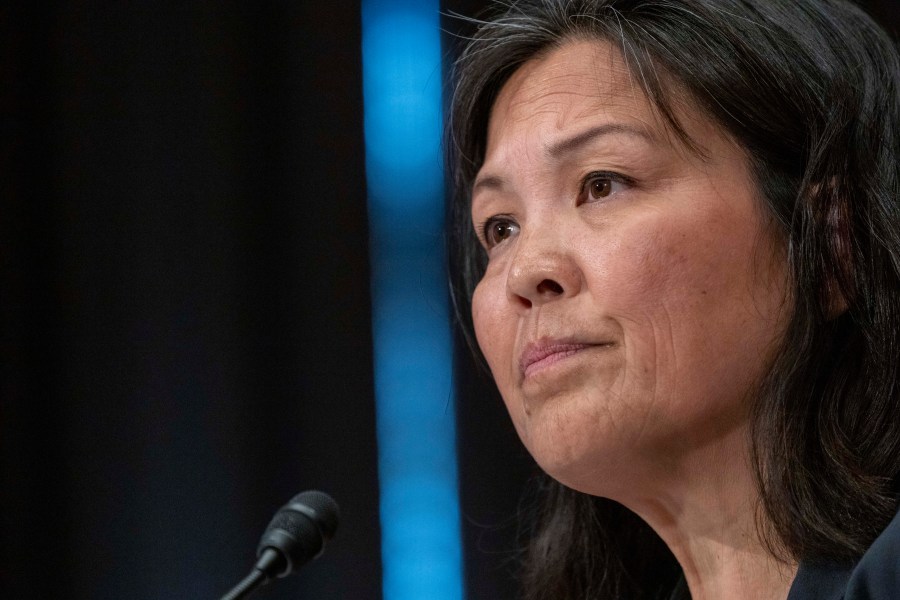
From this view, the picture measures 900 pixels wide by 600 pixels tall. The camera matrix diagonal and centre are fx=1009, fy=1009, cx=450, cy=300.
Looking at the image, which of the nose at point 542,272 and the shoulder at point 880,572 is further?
the nose at point 542,272

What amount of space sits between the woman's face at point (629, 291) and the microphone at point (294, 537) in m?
0.25

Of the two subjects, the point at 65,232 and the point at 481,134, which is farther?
the point at 65,232

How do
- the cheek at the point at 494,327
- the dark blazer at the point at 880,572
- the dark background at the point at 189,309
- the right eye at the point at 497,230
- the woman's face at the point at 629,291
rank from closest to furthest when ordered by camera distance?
the dark blazer at the point at 880,572 < the woman's face at the point at 629,291 < the cheek at the point at 494,327 < the right eye at the point at 497,230 < the dark background at the point at 189,309

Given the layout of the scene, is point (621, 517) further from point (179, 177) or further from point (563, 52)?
point (179, 177)

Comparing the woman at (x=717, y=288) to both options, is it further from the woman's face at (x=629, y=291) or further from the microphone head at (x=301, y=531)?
the microphone head at (x=301, y=531)

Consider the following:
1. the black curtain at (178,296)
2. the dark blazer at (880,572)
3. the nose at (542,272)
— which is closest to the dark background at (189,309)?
the black curtain at (178,296)

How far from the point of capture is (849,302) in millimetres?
1122

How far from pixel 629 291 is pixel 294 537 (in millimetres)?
455

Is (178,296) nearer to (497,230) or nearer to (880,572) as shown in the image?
(497,230)

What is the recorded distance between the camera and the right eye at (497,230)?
1.32 metres

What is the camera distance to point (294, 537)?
112 cm

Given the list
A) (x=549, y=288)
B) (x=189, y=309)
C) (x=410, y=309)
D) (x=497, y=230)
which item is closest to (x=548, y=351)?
(x=549, y=288)

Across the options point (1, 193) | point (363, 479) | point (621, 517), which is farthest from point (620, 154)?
point (1, 193)

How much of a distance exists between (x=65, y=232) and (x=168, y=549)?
0.62 metres
